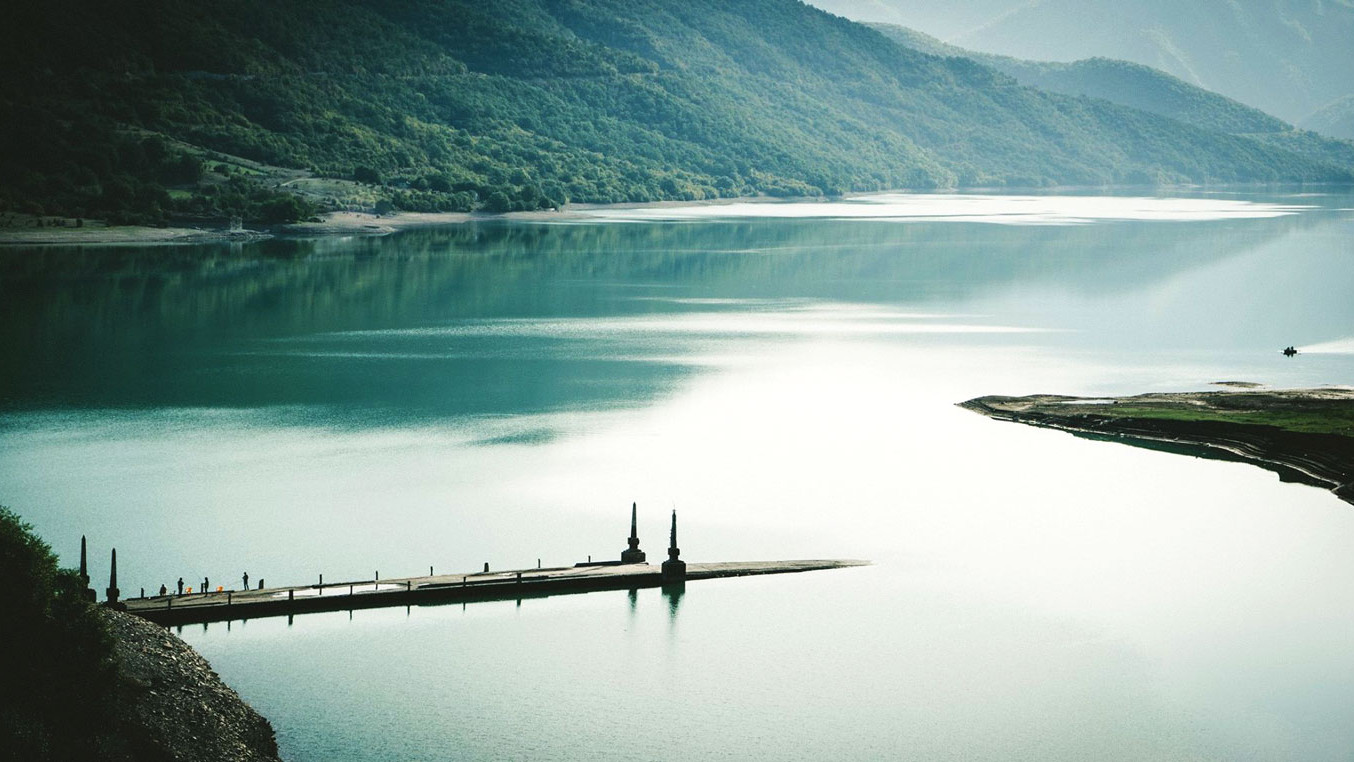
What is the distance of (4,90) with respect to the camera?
121 meters

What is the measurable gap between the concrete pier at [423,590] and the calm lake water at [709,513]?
15.5 inches

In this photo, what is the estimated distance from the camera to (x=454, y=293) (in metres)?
74.4

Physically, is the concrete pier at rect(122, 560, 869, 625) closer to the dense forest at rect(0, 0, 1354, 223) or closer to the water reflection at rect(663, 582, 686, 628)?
the water reflection at rect(663, 582, 686, 628)

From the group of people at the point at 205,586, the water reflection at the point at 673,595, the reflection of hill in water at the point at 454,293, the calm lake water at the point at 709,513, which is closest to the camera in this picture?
the calm lake water at the point at 709,513

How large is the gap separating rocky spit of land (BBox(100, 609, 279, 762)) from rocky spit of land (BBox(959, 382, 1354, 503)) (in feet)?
80.6

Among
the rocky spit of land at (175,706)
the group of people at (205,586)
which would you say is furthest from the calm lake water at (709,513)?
the rocky spit of land at (175,706)

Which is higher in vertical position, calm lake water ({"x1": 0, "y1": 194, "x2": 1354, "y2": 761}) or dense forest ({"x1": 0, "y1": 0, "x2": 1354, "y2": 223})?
dense forest ({"x1": 0, "y1": 0, "x2": 1354, "y2": 223})

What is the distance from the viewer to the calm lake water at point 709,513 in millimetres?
21172

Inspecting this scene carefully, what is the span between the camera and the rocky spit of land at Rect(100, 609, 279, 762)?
56.1 feet

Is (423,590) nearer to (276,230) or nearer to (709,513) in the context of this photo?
(709,513)

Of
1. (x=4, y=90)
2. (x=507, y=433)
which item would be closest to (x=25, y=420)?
(x=507, y=433)

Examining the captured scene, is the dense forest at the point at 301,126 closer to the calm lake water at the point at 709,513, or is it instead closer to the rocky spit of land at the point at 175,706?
the calm lake water at the point at 709,513

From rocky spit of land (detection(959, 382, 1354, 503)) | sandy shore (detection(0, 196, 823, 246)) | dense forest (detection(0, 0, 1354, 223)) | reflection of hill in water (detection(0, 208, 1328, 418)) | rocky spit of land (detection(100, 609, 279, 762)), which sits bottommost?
rocky spit of land (detection(100, 609, 279, 762))

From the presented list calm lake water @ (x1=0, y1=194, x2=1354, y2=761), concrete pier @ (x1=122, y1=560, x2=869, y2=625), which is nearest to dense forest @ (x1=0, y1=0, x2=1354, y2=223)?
calm lake water @ (x1=0, y1=194, x2=1354, y2=761)
